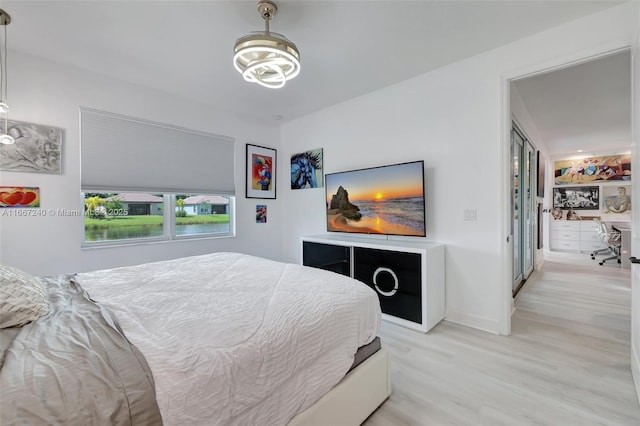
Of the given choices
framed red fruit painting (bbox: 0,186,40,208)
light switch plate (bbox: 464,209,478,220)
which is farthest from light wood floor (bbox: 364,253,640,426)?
framed red fruit painting (bbox: 0,186,40,208)

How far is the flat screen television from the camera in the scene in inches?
118

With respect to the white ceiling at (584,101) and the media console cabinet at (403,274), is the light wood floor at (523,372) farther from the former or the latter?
the white ceiling at (584,101)

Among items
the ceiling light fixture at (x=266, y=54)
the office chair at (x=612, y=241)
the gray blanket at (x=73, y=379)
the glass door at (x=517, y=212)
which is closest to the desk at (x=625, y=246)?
the office chair at (x=612, y=241)

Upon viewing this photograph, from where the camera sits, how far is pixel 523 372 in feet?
6.44

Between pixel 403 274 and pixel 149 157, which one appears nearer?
pixel 403 274

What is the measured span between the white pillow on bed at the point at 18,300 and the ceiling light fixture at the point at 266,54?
5.38 ft

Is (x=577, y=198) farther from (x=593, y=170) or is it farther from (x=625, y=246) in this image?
(x=625, y=246)

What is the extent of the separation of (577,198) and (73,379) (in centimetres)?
945

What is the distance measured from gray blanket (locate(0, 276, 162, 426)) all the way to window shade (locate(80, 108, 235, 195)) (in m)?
2.34

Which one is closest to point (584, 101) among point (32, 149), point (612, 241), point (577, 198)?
point (612, 241)

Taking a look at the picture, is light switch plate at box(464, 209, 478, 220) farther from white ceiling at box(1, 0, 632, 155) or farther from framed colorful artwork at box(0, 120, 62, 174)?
framed colorful artwork at box(0, 120, 62, 174)

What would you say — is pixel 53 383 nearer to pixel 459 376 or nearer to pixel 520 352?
pixel 459 376

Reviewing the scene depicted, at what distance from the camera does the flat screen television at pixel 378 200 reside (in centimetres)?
299

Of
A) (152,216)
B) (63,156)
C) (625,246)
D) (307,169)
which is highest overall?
(307,169)
